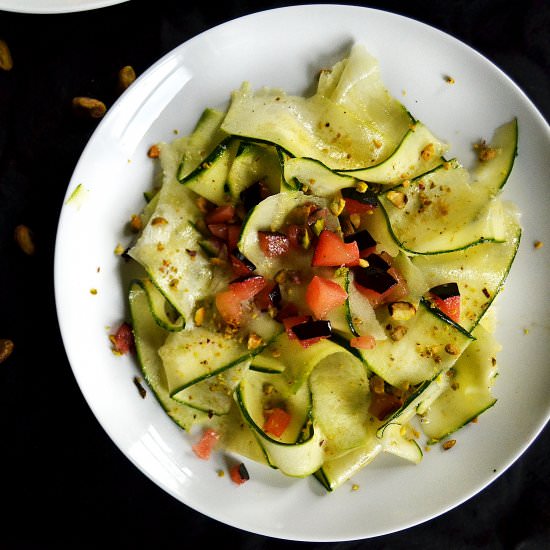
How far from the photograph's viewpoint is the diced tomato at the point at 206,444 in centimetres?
248

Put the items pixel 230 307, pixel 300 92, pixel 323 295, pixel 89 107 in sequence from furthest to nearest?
pixel 89 107 < pixel 300 92 < pixel 230 307 < pixel 323 295

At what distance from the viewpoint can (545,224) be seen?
2459mm

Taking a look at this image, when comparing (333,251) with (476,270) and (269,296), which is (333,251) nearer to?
(269,296)

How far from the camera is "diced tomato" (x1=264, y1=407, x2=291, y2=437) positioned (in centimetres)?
246

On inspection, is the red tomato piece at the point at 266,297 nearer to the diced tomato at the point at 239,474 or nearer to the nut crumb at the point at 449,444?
the diced tomato at the point at 239,474

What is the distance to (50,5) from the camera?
7.52 ft

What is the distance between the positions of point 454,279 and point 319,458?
938 millimetres

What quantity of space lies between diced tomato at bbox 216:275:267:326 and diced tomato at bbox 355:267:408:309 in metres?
0.40

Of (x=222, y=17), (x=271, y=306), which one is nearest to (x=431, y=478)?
(x=271, y=306)

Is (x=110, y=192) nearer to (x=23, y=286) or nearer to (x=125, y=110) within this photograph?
(x=125, y=110)

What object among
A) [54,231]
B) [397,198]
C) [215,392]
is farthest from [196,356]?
[397,198]

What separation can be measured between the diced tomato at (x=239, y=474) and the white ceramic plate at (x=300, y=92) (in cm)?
3

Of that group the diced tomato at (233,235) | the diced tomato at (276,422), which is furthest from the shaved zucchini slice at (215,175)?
the diced tomato at (276,422)

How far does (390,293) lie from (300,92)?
90 centimetres
